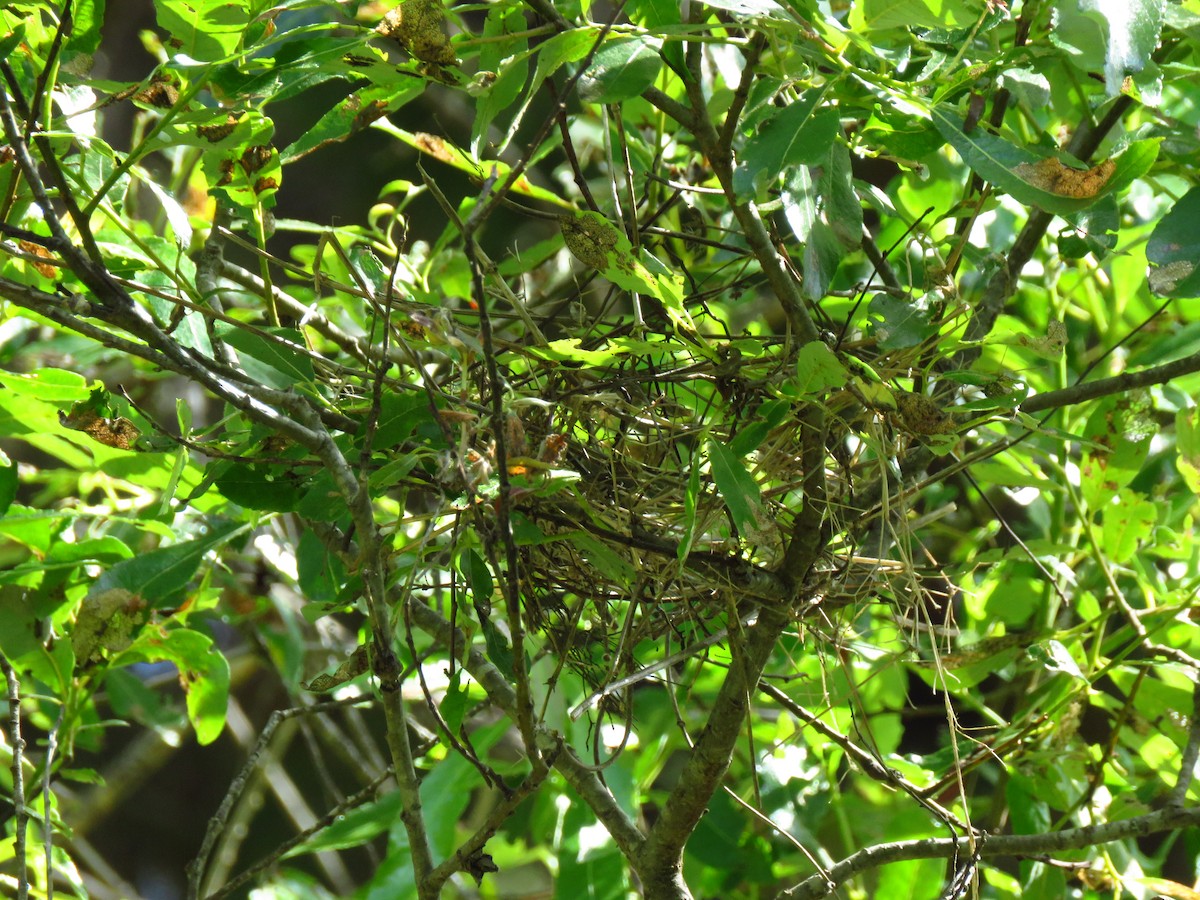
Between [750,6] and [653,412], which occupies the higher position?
[750,6]

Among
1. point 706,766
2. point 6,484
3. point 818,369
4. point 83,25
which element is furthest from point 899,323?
point 6,484

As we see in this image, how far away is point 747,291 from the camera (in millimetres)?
1085

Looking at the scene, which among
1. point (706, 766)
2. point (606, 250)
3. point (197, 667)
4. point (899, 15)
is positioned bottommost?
point (197, 667)

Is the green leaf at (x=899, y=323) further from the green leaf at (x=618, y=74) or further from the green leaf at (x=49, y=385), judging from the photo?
the green leaf at (x=49, y=385)

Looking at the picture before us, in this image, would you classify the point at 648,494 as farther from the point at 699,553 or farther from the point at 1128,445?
the point at 1128,445

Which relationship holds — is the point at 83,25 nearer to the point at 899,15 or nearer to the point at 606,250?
the point at 606,250

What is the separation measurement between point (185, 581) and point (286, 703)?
1628mm

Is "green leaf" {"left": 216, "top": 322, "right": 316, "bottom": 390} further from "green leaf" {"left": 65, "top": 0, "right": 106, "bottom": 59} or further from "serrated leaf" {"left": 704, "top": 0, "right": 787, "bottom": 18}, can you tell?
"serrated leaf" {"left": 704, "top": 0, "right": 787, "bottom": 18}

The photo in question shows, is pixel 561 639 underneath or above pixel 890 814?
above

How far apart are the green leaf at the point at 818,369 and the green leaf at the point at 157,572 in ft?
1.96

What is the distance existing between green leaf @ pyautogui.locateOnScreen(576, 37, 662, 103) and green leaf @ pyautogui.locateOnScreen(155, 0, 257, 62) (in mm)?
261

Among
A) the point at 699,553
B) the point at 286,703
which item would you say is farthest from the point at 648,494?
the point at 286,703

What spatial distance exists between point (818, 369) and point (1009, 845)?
45 cm

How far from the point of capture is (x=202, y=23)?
76 cm
